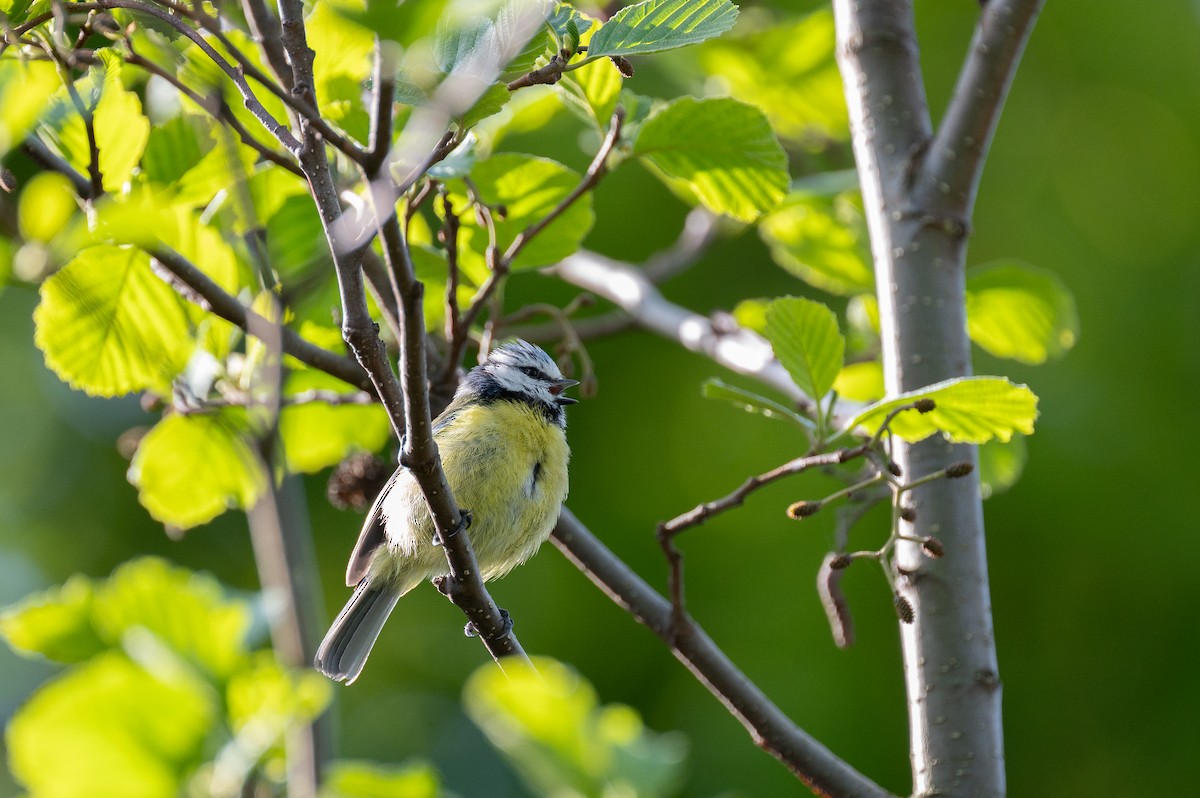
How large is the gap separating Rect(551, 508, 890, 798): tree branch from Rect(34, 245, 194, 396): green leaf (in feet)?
3.17

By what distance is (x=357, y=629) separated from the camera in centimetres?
383

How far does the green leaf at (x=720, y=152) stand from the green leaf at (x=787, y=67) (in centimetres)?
97

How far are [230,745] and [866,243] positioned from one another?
7.99ft

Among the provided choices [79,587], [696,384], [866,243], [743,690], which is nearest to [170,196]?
[79,587]

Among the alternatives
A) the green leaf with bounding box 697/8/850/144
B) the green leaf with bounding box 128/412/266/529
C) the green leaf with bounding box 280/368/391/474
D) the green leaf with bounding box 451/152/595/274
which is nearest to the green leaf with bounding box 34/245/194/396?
the green leaf with bounding box 128/412/266/529

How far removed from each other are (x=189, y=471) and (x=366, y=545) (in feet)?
3.17

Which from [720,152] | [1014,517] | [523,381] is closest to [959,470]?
[720,152]

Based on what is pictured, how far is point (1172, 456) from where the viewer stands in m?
5.34

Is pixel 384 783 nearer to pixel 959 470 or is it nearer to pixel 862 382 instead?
pixel 959 470

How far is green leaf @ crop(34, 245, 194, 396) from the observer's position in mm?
2303

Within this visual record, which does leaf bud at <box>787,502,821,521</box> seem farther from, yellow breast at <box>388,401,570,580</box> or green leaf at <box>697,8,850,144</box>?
green leaf at <box>697,8,850,144</box>

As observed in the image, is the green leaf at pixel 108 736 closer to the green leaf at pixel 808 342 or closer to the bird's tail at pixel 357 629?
the green leaf at pixel 808 342

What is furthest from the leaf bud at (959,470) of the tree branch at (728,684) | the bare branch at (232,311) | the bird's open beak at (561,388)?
the bird's open beak at (561,388)

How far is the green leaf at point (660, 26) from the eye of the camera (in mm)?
1782
